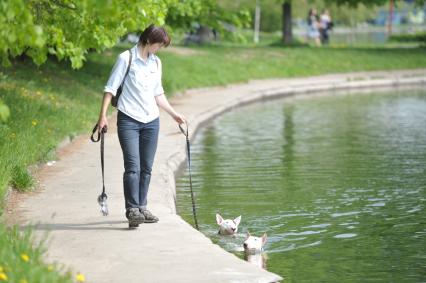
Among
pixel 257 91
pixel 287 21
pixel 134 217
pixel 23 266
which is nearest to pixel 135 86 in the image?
pixel 134 217

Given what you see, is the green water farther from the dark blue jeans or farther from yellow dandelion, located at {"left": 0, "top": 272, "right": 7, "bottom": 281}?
yellow dandelion, located at {"left": 0, "top": 272, "right": 7, "bottom": 281}

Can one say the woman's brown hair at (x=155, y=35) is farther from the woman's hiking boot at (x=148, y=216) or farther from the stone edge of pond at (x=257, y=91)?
the stone edge of pond at (x=257, y=91)

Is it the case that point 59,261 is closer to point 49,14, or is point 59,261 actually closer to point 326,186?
point 49,14

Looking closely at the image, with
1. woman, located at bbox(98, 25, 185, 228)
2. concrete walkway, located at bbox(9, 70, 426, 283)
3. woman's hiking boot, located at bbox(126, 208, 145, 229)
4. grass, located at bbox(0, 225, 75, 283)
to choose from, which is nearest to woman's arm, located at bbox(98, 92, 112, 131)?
woman, located at bbox(98, 25, 185, 228)

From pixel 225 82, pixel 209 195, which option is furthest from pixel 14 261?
pixel 225 82

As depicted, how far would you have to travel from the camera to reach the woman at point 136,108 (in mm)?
10305

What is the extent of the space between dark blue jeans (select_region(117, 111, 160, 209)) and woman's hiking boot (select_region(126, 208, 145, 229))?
7cm

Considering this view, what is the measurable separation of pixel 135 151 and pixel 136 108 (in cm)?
39

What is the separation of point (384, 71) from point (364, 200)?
2489 centimetres

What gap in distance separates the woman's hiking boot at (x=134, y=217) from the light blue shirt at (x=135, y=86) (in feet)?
2.69

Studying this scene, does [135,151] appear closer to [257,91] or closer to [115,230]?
[115,230]

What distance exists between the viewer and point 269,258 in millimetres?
10219

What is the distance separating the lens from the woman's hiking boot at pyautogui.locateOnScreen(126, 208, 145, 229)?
1030cm

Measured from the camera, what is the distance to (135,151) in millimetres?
10391
